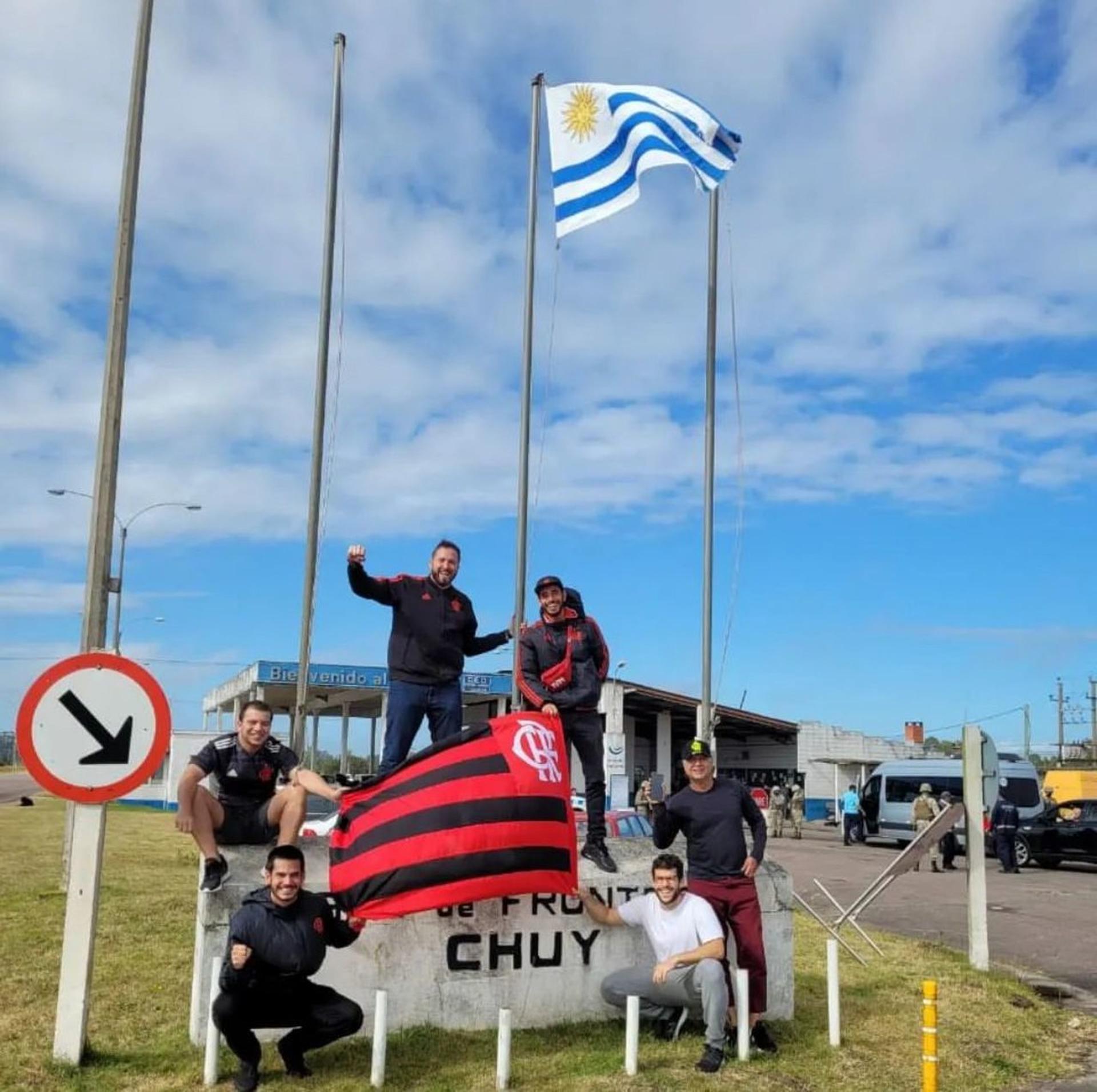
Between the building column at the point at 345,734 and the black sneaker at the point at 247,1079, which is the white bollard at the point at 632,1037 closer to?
the black sneaker at the point at 247,1079

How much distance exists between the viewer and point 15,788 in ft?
206

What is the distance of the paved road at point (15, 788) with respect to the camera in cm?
5004

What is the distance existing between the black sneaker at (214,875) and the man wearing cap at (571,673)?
2.17 m

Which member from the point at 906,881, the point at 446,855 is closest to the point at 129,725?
the point at 446,855

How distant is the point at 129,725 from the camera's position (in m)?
6.67

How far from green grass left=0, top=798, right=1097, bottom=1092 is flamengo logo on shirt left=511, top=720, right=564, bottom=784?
1.60 meters

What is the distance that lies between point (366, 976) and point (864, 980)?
15.5ft

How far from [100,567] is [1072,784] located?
119 feet

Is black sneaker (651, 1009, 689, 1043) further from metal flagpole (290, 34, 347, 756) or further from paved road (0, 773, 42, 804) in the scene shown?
paved road (0, 773, 42, 804)

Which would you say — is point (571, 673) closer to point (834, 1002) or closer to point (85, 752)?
point (834, 1002)

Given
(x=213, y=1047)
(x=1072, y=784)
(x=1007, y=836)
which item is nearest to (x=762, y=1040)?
(x=213, y=1047)

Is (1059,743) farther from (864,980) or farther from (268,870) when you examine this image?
(268,870)

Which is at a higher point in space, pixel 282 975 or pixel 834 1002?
pixel 282 975

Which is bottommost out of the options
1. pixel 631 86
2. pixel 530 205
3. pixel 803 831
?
pixel 803 831
